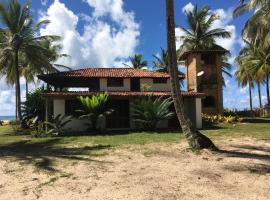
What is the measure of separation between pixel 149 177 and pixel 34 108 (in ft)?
57.6

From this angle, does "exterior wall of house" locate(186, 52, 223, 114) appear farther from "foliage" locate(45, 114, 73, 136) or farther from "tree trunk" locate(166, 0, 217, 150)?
"tree trunk" locate(166, 0, 217, 150)

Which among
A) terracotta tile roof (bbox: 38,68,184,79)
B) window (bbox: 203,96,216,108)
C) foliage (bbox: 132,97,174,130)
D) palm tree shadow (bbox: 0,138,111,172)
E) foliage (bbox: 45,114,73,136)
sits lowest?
palm tree shadow (bbox: 0,138,111,172)

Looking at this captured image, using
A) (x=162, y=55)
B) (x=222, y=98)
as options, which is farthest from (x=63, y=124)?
(x=162, y=55)

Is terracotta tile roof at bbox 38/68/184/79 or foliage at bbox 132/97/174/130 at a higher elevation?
terracotta tile roof at bbox 38/68/184/79

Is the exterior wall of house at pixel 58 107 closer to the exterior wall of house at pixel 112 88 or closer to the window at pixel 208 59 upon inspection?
the exterior wall of house at pixel 112 88

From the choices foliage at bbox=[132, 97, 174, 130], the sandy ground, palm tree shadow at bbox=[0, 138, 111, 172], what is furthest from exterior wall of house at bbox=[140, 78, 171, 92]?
the sandy ground

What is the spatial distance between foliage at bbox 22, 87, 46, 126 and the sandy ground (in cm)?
1306

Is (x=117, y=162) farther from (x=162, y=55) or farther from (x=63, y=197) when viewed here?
(x=162, y=55)

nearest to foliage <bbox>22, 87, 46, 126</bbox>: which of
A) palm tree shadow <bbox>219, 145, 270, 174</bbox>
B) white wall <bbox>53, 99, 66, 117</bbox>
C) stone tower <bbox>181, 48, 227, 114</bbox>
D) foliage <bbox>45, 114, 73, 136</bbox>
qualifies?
white wall <bbox>53, 99, 66, 117</bbox>

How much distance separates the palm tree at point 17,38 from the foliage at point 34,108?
3.49 feet

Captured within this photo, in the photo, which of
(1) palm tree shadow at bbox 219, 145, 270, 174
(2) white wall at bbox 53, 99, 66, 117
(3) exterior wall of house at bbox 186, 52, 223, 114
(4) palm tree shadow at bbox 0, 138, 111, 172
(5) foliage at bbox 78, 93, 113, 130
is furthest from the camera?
(3) exterior wall of house at bbox 186, 52, 223, 114

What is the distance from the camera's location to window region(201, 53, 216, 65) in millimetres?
31828

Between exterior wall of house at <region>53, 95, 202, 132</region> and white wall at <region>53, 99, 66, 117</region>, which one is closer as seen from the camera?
exterior wall of house at <region>53, 95, 202, 132</region>

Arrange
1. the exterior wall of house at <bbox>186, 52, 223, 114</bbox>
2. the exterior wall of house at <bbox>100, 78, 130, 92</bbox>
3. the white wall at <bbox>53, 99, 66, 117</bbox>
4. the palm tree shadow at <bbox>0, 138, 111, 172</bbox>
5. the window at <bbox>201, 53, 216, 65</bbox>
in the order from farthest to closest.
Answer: the window at <bbox>201, 53, 216, 65</bbox>, the exterior wall of house at <bbox>186, 52, 223, 114</bbox>, the exterior wall of house at <bbox>100, 78, 130, 92</bbox>, the white wall at <bbox>53, 99, 66, 117</bbox>, the palm tree shadow at <bbox>0, 138, 111, 172</bbox>
